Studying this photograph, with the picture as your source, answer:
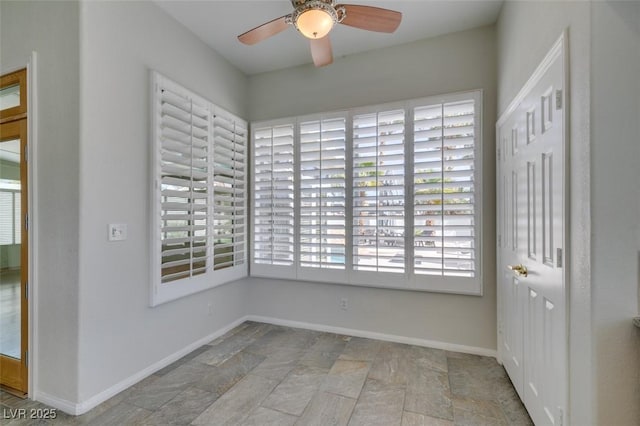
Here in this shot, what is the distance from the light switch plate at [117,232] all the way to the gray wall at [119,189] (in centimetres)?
4

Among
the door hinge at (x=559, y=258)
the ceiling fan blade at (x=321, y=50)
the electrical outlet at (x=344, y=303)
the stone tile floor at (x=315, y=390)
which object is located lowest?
the stone tile floor at (x=315, y=390)

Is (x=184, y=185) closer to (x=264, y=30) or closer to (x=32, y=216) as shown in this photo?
(x=32, y=216)

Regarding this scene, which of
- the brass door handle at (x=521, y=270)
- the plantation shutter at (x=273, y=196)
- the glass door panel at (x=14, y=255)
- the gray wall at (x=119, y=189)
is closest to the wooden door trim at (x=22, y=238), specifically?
the glass door panel at (x=14, y=255)

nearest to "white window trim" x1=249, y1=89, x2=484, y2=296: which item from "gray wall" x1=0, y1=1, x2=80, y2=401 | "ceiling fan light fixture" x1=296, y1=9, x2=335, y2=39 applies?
"ceiling fan light fixture" x1=296, y1=9, x2=335, y2=39

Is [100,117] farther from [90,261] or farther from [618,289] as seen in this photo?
[618,289]

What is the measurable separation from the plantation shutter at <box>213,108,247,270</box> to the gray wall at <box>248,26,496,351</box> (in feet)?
1.49

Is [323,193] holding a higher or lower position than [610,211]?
higher

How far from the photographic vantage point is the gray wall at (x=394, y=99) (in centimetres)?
270

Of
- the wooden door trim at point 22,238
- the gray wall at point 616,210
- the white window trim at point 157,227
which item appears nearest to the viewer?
the gray wall at point 616,210

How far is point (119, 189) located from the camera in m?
2.19

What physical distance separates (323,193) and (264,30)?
165 cm

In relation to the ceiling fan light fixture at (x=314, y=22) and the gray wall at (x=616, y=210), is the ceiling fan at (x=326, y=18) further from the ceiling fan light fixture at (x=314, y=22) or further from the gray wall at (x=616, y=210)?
the gray wall at (x=616, y=210)

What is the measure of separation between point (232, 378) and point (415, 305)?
6.03 feet

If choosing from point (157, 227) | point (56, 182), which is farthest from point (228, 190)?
point (56, 182)
